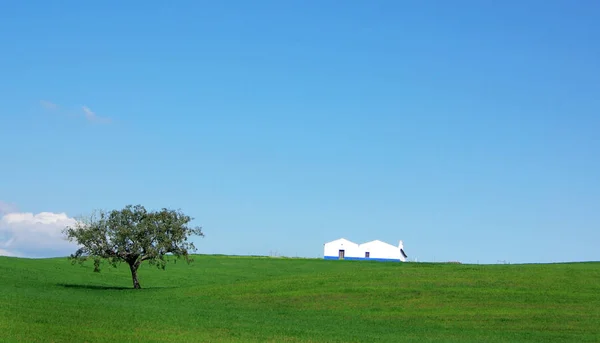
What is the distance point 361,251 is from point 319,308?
84.2 m

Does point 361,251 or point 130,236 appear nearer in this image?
point 130,236

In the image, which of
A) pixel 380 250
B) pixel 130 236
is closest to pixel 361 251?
pixel 380 250

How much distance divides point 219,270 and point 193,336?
195 feet

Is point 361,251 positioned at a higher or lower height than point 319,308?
higher

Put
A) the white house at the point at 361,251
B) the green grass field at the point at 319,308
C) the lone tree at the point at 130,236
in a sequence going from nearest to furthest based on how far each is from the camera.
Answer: the green grass field at the point at 319,308, the lone tree at the point at 130,236, the white house at the point at 361,251

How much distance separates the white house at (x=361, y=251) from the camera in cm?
13312

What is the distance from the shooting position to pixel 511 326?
41.4 m

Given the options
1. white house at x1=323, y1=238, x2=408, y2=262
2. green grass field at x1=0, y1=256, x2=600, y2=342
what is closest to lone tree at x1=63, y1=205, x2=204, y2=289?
green grass field at x1=0, y1=256, x2=600, y2=342

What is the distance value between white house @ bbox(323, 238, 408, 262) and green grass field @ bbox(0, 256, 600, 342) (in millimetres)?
57366

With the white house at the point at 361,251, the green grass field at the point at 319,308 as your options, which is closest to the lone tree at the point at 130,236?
the green grass field at the point at 319,308

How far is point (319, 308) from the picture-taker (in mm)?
49812

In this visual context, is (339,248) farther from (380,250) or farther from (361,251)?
(380,250)

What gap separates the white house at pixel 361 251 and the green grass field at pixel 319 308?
188 feet

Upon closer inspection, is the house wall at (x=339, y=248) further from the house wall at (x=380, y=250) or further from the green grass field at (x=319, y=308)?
the green grass field at (x=319, y=308)
